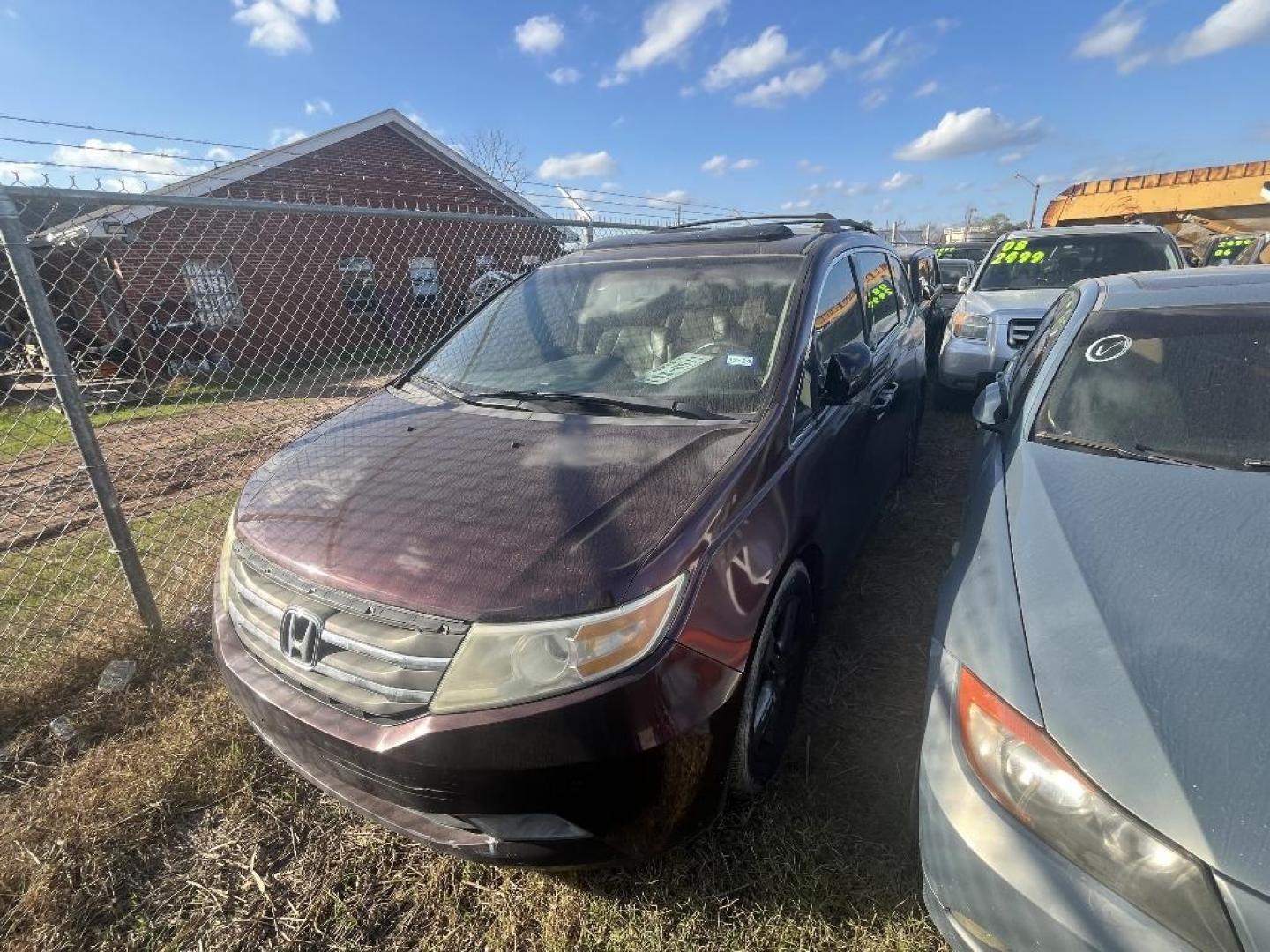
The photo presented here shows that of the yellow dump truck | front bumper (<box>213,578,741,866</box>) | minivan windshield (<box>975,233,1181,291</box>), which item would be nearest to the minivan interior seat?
front bumper (<box>213,578,741,866</box>)

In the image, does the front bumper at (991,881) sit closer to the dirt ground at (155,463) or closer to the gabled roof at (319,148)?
the dirt ground at (155,463)

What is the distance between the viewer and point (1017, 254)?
6656 millimetres

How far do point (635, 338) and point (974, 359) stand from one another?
13.6 ft

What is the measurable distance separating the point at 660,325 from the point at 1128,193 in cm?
1350

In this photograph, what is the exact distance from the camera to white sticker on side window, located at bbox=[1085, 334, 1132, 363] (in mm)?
2262

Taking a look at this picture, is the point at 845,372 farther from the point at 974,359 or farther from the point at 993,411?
the point at 974,359

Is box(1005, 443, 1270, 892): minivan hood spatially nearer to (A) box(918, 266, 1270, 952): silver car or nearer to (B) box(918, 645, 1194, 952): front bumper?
(A) box(918, 266, 1270, 952): silver car

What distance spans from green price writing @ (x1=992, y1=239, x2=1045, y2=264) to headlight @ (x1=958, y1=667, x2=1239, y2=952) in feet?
22.2

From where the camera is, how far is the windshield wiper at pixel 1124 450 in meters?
1.82

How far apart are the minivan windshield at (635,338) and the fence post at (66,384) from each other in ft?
4.26

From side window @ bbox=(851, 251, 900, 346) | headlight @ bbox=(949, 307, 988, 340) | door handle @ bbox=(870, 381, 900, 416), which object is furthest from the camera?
headlight @ bbox=(949, 307, 988, 340)

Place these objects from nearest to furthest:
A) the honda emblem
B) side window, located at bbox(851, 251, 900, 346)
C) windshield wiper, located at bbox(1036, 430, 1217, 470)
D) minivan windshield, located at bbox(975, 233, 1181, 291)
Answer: the honda emblem < windshield wiper, located at bbox(1036, 430, 1217, 470) < side window, located at bbox(851, 251, 900, 346) < minivan windshield, located at bbox(975, 233, 1181, 291)

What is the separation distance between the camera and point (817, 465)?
2.19 metres

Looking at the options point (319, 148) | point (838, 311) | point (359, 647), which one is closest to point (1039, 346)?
point (838, 311)
